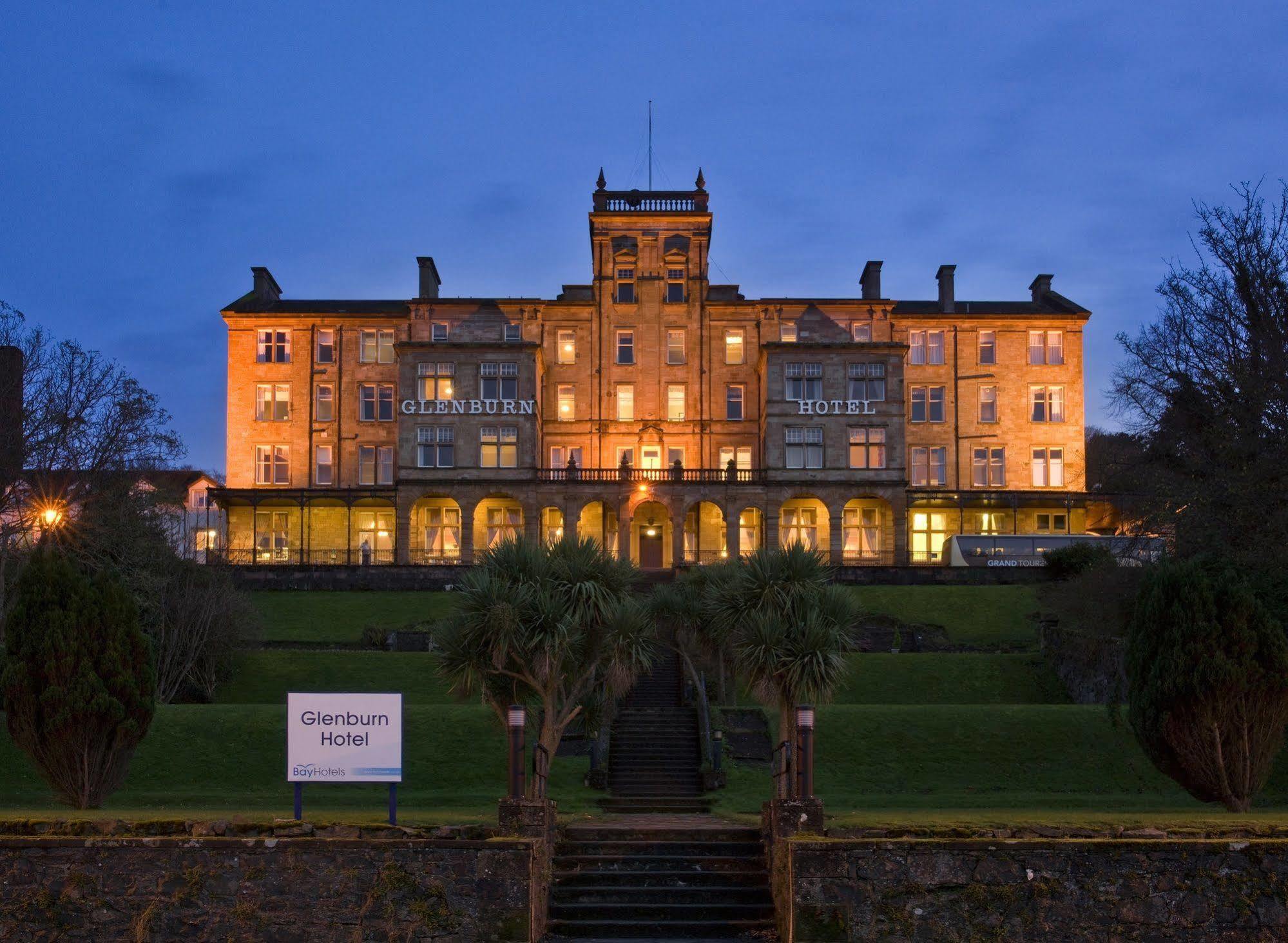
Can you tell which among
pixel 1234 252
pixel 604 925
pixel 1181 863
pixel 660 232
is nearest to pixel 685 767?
pixel 604 925

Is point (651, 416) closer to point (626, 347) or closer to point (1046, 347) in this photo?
point (626, 347)

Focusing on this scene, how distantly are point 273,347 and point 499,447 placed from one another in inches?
636

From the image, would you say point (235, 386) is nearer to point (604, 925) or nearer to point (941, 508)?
point (941, 508)

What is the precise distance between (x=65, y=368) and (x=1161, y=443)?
107ft

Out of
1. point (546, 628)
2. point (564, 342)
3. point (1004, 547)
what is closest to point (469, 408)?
point (564, 342)

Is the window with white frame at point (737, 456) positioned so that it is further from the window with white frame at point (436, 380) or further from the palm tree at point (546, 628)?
the palm tree at point (546, 628)

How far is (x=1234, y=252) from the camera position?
36.2m

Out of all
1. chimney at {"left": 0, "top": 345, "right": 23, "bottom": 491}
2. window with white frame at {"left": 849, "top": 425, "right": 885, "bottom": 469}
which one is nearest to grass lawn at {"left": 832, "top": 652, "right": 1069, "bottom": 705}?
window with white frame at {"left": 849, "top": 425, "right": 885, "bottom": 469}

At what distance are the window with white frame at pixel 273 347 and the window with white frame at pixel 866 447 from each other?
30.9 m

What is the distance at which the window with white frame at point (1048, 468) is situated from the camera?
73562 millimetres

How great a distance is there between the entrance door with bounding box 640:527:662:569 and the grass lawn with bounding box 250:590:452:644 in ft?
46.8

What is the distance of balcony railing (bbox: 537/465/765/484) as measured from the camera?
65.2 metres

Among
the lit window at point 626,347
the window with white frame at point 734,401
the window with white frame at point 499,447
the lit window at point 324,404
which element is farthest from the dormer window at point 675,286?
the lit window at point 324,404

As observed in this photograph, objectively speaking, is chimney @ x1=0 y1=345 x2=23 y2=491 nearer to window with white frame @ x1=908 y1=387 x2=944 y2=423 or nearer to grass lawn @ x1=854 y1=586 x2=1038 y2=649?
grass lawn @ x1=854 y1=586 x2=1038 y2=649
